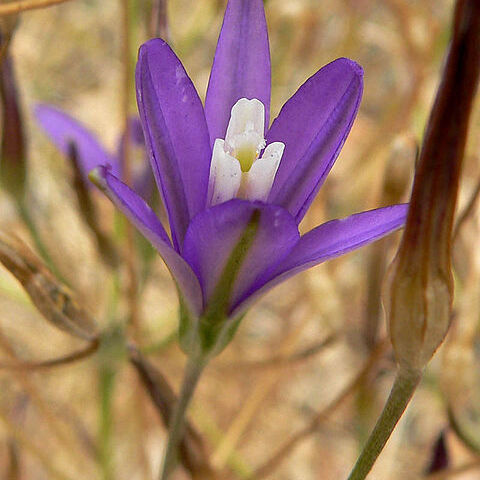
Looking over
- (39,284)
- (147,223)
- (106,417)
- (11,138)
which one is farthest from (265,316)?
(147,223)

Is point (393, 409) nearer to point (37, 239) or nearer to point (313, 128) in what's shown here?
point (313, 128)

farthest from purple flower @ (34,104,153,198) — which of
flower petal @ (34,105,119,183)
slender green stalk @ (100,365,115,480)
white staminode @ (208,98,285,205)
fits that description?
white staminode @ (208,98,285,205)

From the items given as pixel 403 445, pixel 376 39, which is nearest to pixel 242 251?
pixel 403 445

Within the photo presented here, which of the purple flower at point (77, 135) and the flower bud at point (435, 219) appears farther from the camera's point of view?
the purple flower at point (77, 135)

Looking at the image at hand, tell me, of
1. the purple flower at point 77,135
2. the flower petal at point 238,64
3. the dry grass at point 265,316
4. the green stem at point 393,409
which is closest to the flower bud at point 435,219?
the green stem at point 393,409

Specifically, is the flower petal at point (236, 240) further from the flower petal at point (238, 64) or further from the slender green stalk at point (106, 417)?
the slender green stalk at point (106, 417)

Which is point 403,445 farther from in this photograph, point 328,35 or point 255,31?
point 255,31

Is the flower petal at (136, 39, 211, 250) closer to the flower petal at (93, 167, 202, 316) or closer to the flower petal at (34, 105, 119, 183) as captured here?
the flower petal at (93, 167, 202, 316)
